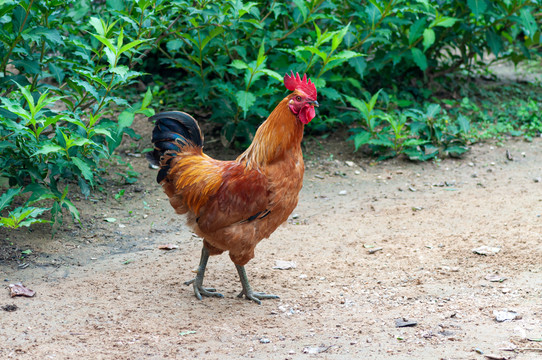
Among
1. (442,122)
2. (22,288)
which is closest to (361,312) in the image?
(22,288)

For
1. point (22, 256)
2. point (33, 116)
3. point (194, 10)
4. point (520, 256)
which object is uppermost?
point (194, 10)

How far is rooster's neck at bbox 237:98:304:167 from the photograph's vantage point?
4.42 metres

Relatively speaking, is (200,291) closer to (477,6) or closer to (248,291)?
(248,291)

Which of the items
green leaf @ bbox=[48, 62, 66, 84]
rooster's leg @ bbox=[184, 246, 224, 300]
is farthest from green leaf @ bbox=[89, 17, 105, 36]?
rooster's leg @ bbox=[184, 246, 224, 300]

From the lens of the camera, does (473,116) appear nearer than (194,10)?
No

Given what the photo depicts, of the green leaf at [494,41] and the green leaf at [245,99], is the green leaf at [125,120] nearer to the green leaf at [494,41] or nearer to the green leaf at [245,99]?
the green leaf at [245,99]

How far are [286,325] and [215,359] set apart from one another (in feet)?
2.45

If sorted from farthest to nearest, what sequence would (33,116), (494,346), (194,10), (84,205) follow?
1. (84,205)
2. (194,10)
3. (33,116)
4. (494,346)

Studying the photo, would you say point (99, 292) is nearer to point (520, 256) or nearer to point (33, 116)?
point (33, 116)

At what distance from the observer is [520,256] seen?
5.01 m

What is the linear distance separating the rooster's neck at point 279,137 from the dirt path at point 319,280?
4.07 feet

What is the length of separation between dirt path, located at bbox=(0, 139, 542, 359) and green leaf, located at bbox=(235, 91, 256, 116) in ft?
4.28

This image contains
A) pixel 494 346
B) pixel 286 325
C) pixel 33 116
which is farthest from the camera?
pixel 33 116

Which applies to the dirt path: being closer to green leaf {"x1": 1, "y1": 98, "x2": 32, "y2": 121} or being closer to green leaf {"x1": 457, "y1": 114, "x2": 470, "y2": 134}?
green leaf {"x1": 457, "y1": 114, "x2": 470, "y2": 134}
